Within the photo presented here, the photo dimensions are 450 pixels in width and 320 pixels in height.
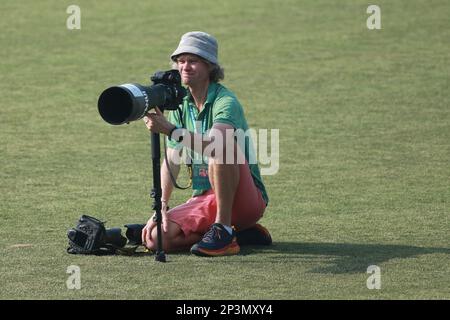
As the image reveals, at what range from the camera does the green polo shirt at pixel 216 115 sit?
A: 7105 mm

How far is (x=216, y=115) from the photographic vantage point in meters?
7.11

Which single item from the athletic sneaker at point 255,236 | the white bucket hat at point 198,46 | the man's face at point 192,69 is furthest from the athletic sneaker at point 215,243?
the white bucket hat at point 198,46

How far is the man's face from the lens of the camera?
717cm

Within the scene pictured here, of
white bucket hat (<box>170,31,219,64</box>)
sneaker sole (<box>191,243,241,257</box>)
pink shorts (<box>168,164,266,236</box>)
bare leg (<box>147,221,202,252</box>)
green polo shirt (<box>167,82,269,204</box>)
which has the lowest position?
sneaker sole (<box>191,243,241,257</box>)

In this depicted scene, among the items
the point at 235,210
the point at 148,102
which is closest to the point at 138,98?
the point at 148,102

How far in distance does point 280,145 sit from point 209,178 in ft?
12.1

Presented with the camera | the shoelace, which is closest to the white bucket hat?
the camera

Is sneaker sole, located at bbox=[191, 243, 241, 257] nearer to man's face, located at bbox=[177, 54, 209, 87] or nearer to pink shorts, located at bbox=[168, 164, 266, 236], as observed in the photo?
pink shorts, located at bbox=[168, 164, 266, 236]

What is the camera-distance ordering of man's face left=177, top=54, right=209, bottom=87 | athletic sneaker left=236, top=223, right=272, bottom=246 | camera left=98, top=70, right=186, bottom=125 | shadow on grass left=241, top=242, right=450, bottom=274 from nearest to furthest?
camera left=98, top=70, right=186, bottom=125, shadow on grass left=241, top=242, right=450, bottom=274, man's face left=177, top=54, right=209, bottom=87, athletic sneaker left=236, top=223, right=272, bottom=246

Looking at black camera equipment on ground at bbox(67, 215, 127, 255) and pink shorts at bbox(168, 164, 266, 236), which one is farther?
pink shorts at bbox(168, 164, 266, 236)

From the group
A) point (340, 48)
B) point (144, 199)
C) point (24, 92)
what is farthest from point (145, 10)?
point (144, 199)

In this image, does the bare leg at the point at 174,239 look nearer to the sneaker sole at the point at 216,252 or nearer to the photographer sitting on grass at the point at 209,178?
the photographer sitting on grass at the point at 209,178

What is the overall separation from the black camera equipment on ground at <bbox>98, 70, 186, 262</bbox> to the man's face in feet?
0.53
